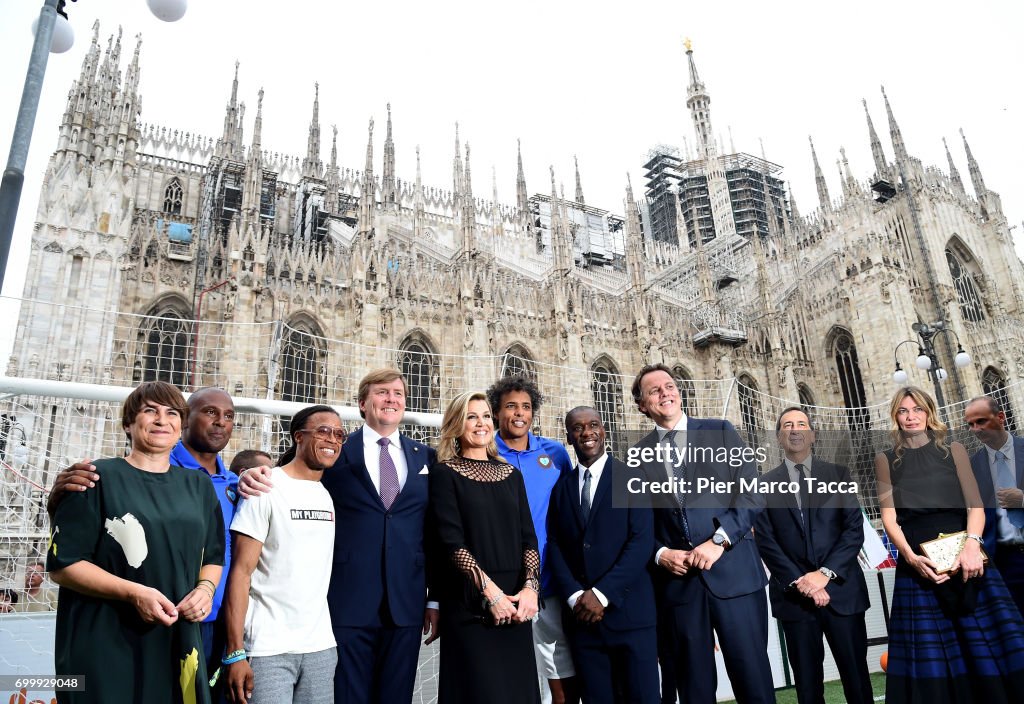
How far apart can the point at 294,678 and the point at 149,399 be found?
1431 mm

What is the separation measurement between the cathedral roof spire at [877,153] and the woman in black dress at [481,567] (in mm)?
36149

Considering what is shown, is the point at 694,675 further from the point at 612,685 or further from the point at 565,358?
the point at 565,358

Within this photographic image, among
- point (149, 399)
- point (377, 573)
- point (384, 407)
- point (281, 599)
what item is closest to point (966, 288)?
point (384, 407)

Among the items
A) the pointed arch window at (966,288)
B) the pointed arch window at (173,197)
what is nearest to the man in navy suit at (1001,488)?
the pointed arch window at (173,197)

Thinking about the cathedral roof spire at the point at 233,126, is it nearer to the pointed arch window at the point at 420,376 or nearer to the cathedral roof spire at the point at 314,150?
the cathedral roof spire at the point at 314,150

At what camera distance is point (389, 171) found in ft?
103

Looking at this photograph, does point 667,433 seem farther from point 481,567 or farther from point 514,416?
point 481,567

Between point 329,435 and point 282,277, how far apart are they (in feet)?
56.3

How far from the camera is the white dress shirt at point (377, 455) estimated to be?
359 cm

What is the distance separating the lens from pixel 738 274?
34906mm

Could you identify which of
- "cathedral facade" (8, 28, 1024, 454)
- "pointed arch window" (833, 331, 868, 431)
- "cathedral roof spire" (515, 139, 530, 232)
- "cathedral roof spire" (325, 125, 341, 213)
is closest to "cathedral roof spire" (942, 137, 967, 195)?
"cathedral facade" (8, 28, 1024, 454)

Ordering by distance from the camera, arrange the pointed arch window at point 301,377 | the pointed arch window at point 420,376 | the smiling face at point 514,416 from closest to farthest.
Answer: the smiling face at point 514,416 → the pointed arch window at point 301,377 → the pointed arch window at point 420,376

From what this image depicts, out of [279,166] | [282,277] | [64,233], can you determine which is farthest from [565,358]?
[279,166]

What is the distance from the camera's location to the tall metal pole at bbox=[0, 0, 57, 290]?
4098 millimetres
